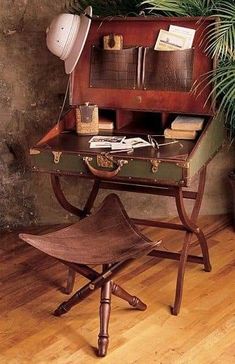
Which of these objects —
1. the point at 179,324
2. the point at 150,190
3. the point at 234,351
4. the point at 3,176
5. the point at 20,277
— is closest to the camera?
the point at 234,351

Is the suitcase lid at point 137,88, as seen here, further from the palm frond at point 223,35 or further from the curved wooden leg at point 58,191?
the curved wooden leg at point 58,191

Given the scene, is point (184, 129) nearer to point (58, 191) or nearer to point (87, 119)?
point (87, 119)

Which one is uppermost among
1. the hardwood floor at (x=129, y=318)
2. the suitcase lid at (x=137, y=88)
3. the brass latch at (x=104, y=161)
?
the suitcase lid at (x=137, y=88)

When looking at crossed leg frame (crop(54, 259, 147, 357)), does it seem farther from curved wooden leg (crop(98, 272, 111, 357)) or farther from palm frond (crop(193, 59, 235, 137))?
palm frond (crop(193, 59, 235, 137))

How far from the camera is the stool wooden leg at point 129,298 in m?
3.08

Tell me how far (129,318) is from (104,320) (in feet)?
1.01

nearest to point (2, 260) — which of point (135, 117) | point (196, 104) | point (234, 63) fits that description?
point (135, 117)

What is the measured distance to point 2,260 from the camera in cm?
391

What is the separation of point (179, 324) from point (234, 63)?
4.51 feet

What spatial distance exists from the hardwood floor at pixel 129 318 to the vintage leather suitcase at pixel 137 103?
71 cm

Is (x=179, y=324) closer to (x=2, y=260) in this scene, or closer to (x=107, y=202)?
(x=107, y=202)

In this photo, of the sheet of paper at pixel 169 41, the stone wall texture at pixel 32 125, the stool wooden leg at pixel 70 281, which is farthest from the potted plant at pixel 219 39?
the stool wooden leg at pixel 70 281

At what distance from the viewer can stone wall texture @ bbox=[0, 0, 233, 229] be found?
13.2 feet

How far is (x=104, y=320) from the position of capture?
294 cm
